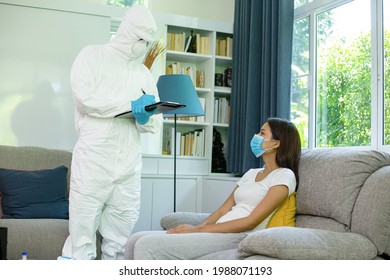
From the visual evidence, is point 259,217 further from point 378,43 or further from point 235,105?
point 235,105

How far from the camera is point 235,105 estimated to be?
15.7 feet

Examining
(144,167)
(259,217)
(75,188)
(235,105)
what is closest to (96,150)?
(75,188)

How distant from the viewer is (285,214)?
7.94 feet

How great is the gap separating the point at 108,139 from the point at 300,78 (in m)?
2.07

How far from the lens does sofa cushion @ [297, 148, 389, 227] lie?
87.3 inches

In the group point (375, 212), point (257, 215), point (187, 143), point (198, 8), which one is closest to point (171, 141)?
point (187, 143)

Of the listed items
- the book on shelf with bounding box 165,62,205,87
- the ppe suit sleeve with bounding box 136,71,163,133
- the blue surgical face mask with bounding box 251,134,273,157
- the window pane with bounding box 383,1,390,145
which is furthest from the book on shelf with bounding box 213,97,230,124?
the blue surgical face mask with bounding box 251,134,273,157

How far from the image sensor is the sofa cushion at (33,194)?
344 centimetres

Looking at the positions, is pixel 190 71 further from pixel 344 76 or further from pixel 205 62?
pixel 344 76

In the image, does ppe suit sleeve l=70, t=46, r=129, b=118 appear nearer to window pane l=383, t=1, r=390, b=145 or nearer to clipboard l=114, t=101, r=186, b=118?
clipboard l=114, t=101, r=186, b=118

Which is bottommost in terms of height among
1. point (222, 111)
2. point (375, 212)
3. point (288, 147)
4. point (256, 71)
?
point (375, 212)

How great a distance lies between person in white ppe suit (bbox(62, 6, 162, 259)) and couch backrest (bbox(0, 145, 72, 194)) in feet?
2.94

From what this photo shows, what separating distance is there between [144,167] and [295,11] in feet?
5.79
